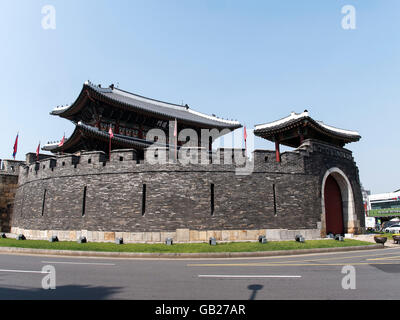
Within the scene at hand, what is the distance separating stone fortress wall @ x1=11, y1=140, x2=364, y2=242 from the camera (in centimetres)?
1358

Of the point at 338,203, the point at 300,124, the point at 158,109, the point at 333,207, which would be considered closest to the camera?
the point at 300,124

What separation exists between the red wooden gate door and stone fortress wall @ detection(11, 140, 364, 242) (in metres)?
1.99

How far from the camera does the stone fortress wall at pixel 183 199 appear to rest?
13578 millimetres

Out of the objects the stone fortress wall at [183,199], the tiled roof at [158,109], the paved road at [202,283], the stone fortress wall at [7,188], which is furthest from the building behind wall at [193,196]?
the paved road at [202,283]

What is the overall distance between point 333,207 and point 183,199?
10.2 metres

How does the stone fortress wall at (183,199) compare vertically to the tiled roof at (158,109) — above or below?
below

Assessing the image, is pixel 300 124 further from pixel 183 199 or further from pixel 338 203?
pixel 183 199

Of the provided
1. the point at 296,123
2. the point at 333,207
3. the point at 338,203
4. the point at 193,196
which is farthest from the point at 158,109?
the point at 338,203

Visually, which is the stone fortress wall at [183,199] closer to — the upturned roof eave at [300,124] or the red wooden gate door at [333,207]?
the upturned roof eave at [300,124]

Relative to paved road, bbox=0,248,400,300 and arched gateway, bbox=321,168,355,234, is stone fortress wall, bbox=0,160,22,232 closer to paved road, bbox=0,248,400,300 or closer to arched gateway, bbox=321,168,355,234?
paved road, bbox=0,248,400,300

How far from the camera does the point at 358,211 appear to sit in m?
17.8

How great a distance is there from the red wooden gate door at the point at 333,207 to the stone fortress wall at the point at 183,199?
6.53 ft

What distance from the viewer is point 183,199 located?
45.1ft

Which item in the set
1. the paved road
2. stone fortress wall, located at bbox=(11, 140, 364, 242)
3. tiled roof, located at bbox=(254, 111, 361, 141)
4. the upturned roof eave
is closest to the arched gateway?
stone fortress wall, located at bbox=(11, 140, 364, 242)
